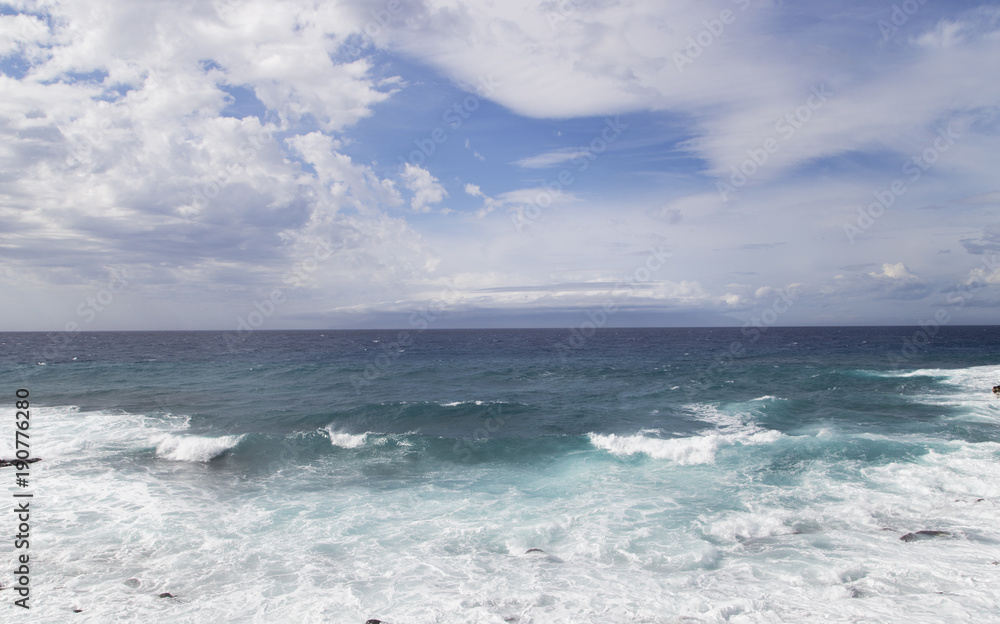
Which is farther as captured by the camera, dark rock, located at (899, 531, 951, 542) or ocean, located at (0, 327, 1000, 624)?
dark rock, located at (899, 531, 951, 542)

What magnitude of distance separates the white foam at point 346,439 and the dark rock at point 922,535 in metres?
18.7

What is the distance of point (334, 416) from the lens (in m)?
26.8

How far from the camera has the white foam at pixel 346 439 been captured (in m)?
21.9

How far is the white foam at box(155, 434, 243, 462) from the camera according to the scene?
1972cm

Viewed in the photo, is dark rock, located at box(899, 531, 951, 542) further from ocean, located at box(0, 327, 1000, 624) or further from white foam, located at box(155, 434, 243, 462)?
white foam, located at box(155, 434, 243, 462)

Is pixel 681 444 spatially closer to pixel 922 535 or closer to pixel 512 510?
pixel 922 535

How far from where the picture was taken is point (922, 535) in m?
11.7

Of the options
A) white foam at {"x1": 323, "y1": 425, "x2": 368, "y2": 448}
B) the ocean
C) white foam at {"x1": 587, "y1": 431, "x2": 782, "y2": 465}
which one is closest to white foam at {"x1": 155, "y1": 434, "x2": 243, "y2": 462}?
the ocean

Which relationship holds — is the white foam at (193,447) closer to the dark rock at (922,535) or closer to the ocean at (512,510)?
the ocean at (512,510)

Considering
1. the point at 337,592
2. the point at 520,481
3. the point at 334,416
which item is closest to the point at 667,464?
the point at 520,481

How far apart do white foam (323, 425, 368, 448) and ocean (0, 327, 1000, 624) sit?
29cm

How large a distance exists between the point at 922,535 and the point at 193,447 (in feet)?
79.1

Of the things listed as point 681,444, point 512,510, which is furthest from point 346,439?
point 681,444

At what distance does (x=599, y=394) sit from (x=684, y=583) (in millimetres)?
24322
